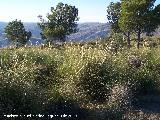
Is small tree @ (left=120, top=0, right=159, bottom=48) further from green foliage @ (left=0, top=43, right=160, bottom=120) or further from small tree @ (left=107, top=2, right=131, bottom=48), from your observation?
green foliage @ (left=0, top=43, right=160, bottom=120)

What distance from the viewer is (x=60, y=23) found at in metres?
93.4

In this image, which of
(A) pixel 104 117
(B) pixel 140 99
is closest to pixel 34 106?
(A) pixel 104 117

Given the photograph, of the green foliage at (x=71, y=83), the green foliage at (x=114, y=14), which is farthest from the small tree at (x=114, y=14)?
the green foliage at (x=71, y=83)

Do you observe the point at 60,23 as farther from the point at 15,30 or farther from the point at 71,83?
the point at 71,83

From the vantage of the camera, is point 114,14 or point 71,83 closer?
point 71,83

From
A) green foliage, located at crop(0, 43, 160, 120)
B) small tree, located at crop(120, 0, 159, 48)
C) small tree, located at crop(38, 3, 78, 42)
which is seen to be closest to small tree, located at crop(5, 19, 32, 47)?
small tree, located at crop(38, 3, 78, 42)

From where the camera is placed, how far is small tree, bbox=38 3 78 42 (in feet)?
273

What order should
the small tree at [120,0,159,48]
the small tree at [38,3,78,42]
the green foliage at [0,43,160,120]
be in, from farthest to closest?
1. the small tree at [38,3,78,42]
2. the small tree at [120,0,159,48]
3. the green foliage at [0,43,160,120]

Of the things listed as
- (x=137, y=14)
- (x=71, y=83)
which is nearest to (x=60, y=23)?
(x=137, y=14)

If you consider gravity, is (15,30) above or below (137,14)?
below

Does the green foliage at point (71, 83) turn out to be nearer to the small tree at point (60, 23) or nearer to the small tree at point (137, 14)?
the small tree at point (137, 14)

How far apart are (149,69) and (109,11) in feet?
267

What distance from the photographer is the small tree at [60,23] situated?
83.1 meters

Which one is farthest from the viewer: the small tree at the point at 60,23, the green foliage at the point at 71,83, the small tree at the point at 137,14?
the small tree at the point at 60,23
